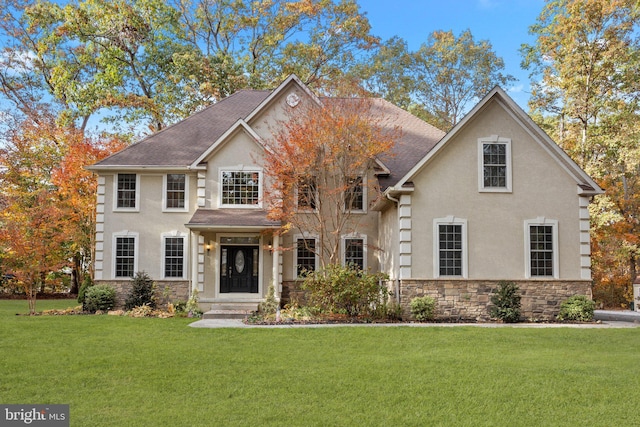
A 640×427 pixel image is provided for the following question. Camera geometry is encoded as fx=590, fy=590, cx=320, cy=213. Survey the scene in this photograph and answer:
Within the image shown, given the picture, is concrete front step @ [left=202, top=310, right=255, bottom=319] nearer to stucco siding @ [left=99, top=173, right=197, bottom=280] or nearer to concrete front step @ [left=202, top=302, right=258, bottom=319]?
concrete front step @ [left=202, top=302, right=258, bottom=319]

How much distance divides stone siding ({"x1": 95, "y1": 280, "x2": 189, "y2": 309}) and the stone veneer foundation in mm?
7695

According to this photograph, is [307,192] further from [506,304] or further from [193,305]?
[506,304]

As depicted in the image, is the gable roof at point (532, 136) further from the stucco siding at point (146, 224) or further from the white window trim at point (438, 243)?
the stucco siding at point (146, 224)

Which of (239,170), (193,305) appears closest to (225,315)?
(193,305)

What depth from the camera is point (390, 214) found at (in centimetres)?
1892

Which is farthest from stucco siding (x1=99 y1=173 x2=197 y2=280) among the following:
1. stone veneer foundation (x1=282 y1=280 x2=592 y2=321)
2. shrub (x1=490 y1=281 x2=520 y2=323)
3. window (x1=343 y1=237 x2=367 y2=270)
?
shrub (x1=490 y1=281 x2=520 y2=323)

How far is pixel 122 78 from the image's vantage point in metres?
32.0

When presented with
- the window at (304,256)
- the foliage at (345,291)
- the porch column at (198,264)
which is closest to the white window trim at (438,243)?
the foliage at (345,291)

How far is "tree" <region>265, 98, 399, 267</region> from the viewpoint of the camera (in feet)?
57.8

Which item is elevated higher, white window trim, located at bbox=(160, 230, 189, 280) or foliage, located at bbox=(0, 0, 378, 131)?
foliage, located at bbox=(0, 0, 378, 131)

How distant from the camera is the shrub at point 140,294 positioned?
64.3ft

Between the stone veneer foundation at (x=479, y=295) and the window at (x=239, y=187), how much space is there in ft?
20.8

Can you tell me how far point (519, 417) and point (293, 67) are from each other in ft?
92.1

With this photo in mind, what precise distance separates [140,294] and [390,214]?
343 inches
